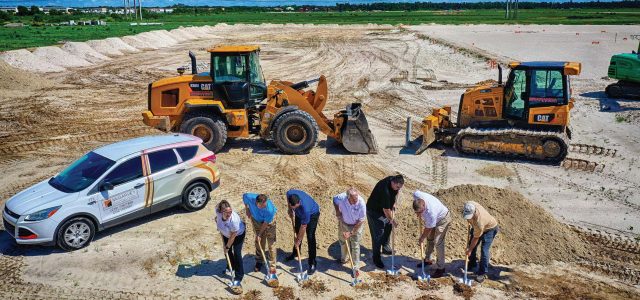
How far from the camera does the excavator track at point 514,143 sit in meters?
14.0

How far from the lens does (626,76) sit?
22.3m

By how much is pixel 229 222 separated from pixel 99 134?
37.1ft

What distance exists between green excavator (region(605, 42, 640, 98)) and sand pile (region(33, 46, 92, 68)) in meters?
29.3

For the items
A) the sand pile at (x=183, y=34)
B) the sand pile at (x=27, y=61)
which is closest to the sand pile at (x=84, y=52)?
the sand pile at (x=27, y=61)

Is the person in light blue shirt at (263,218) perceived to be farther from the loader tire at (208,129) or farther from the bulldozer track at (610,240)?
the loader tire at (208,129)

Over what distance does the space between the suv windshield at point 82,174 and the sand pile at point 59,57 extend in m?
→ 25.0

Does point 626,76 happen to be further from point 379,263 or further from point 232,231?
point 232,231

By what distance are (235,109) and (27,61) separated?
71.5 feet

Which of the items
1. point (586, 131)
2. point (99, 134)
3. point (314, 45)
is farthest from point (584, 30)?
point (99, 134)

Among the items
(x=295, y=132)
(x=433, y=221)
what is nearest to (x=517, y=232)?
(x=433, y=221)

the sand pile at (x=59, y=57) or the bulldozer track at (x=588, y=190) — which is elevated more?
the sand pile at (x=59, y=57)

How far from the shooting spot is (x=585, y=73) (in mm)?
28828

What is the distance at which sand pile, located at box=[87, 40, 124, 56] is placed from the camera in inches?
Answer: 1500

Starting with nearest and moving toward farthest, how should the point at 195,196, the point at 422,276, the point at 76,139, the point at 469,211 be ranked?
the point at 469,211, the point at 422,276, the point at 195,196, the point at 76,139
